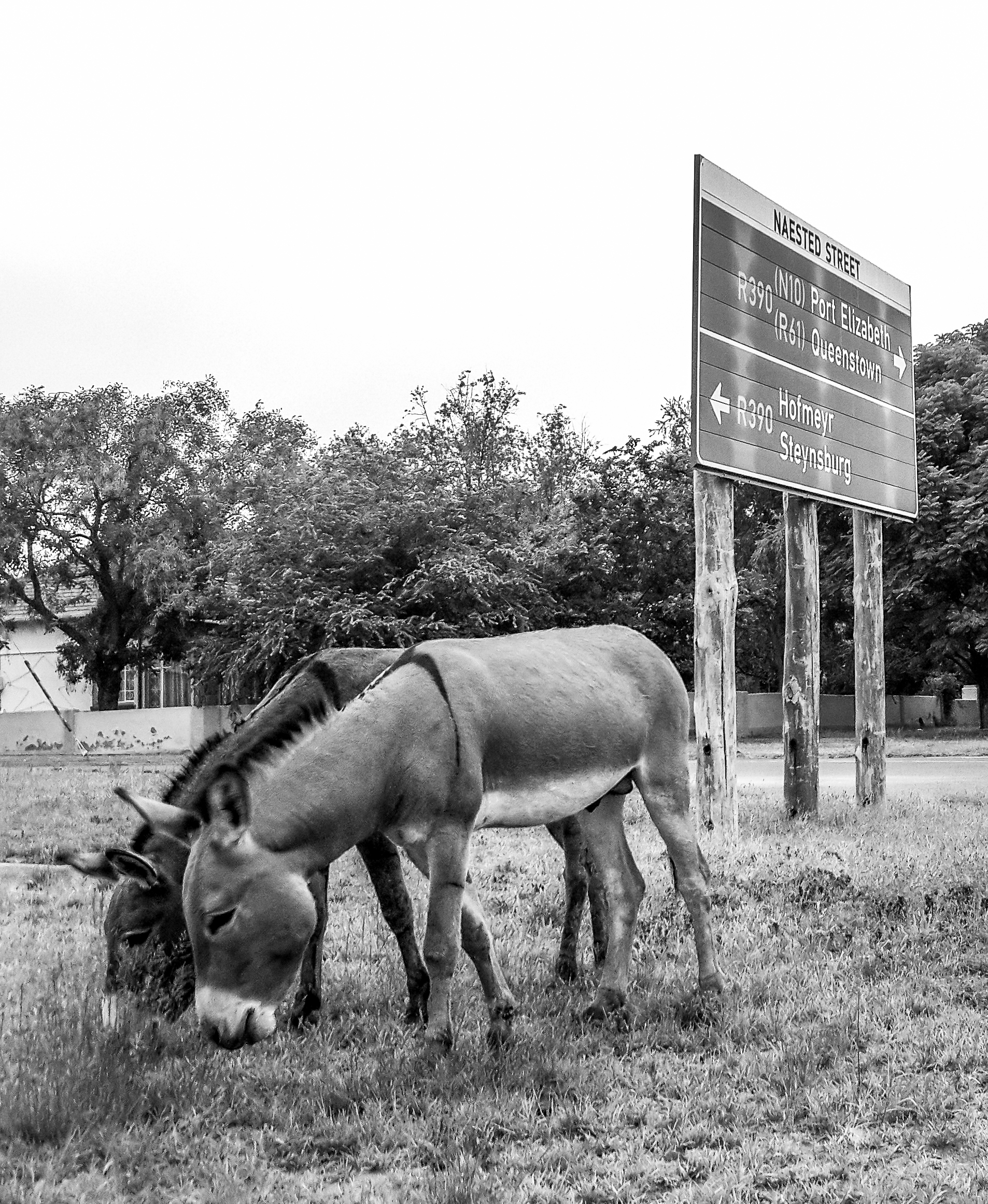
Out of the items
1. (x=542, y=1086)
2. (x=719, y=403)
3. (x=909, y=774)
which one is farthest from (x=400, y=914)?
(x=909, y=774)

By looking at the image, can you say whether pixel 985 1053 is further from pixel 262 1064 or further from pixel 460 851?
pixel 262 1064

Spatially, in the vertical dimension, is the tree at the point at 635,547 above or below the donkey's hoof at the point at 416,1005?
above

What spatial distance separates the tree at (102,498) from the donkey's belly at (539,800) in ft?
113

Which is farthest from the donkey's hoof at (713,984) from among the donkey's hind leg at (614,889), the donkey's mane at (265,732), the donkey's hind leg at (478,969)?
the donkey's mane at (265,732)

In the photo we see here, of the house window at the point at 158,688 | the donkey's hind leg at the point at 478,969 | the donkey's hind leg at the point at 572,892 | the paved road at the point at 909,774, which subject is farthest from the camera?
the house window at the point at 158,688

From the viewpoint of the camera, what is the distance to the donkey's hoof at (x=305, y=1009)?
5402 mm

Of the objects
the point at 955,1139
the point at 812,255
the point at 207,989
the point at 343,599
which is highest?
the point at 812,255

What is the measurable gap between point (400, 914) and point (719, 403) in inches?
282

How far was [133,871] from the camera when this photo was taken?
15.0 ft

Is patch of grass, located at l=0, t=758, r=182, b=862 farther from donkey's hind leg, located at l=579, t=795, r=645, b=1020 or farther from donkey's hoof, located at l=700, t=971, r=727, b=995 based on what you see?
donkey's hoof, located at l=700, t=971, r=727, b=995

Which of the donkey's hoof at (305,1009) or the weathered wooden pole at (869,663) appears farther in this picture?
the weathered wooden pole at (869,663)

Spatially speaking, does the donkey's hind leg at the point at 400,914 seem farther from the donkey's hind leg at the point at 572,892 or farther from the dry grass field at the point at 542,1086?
the donkey's hind leg at the point at 572,892

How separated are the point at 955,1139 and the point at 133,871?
3.05 m

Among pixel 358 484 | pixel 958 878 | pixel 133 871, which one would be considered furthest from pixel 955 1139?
pixel 358 484
